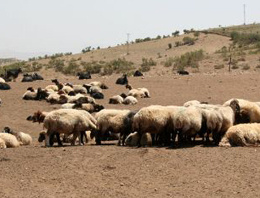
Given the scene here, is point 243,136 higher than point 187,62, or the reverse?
point 187,62

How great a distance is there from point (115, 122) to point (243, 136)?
12.5ft

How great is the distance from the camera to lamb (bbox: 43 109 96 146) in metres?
13.4

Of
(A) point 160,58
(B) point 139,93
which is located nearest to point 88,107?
(B) point 139,93

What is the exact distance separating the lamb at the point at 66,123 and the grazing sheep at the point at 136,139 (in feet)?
3.68

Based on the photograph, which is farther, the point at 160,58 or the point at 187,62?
the point at 160,58

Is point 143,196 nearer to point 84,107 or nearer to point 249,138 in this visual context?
point 249,138

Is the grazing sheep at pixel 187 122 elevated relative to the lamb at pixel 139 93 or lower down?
elevated

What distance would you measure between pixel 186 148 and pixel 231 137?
3.78 ft

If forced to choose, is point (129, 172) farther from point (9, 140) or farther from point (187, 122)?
point (9, 140)

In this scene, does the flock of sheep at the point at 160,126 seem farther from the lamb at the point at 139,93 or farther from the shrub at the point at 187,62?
the shrub at the point at 187,62

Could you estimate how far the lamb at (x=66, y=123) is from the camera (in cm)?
1341

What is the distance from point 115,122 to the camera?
45.0ft

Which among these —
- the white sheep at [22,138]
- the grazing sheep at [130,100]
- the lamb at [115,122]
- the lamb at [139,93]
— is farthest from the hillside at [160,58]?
the white sheep at [22,138]

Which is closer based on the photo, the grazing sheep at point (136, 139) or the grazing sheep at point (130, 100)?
the grazing sheep at point (136, 139)
